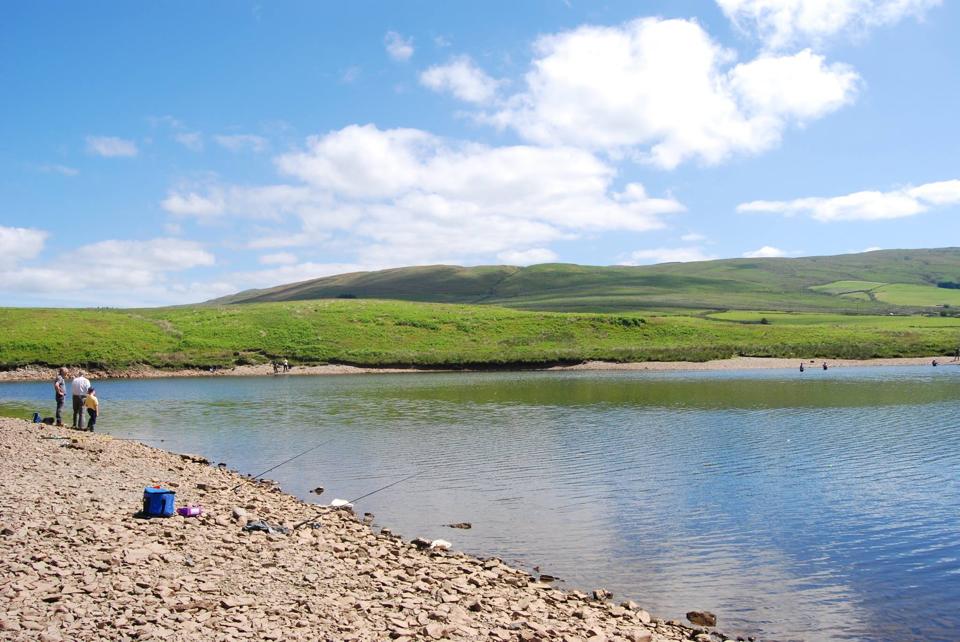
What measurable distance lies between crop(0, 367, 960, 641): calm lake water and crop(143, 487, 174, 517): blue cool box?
582 centimetres

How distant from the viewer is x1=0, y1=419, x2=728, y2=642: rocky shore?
1073cm

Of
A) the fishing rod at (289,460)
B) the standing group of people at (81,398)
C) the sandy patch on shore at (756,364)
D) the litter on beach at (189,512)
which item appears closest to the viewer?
the litter on beach at (189,512)

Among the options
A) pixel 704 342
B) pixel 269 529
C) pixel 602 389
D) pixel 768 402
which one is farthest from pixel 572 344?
pixel 269 529

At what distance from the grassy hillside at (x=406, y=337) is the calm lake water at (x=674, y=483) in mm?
38913

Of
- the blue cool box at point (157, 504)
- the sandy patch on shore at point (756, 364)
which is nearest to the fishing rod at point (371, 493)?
the blue cool box at point (157, 504)

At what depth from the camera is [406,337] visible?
111 metres

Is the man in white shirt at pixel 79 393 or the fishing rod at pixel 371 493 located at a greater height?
the man in white shirt at pixel 79 393

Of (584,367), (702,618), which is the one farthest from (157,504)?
(584,367)

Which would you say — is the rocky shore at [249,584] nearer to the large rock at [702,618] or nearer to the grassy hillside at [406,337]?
the large rock at [702,618]

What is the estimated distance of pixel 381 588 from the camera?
1342 cm

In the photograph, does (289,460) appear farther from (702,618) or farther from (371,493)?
(702,618)

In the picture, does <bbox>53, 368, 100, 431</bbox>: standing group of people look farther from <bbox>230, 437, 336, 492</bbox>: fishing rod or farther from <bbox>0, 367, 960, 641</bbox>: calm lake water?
<bbox>230, 437, 336, 492</bbox>: fishing rod

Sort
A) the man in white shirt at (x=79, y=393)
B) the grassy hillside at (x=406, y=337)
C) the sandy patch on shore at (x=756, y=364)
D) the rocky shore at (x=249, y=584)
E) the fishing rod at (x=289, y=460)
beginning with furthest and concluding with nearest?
1. the grassy hillside at (x=406, y=337)
2. the sandy patch on shore at (x=756, y=364)
3. the man in white shirt at (x=79, y=393)
4. the fishing rod at (x=289, y=460)
5. the rocky shore at (x=249, y=584)

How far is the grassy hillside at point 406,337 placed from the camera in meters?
95.3
